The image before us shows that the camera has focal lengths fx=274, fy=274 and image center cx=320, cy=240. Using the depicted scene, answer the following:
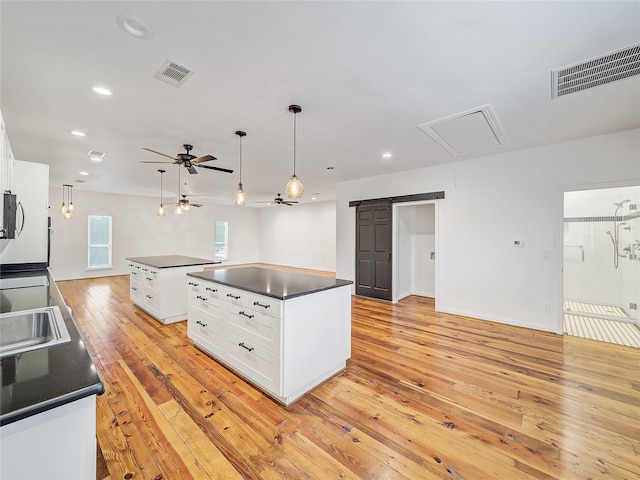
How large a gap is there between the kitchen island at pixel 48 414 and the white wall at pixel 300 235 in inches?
355

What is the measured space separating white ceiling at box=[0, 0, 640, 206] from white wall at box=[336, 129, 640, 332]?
0.36m

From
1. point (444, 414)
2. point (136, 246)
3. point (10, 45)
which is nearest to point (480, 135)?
point (444, 414)

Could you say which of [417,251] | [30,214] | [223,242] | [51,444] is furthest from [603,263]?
[223,242]

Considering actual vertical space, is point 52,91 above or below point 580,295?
above

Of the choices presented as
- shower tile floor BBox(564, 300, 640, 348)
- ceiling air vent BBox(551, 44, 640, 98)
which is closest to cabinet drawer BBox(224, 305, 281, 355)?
ceiling air vent BBox(551, 44, 640, 98)

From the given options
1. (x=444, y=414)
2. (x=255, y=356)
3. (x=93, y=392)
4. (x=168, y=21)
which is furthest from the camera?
(x=255, y=356)

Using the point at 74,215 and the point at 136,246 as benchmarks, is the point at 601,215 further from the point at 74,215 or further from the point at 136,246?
the point at 74,215

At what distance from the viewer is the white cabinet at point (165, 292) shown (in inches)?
166

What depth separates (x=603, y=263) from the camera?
16.0 feet

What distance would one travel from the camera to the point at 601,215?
4.79m

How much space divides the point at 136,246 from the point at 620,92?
1131 cm

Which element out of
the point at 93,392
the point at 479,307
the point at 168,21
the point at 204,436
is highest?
the point at 168,21

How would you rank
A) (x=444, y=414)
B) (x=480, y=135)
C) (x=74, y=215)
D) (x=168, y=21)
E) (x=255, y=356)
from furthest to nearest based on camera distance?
(x=74, y=215), (x=480, y=135), (x=255, y=356), (x=444, y=414), (x=168, y=21)

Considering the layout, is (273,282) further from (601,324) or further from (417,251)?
(601,324)
